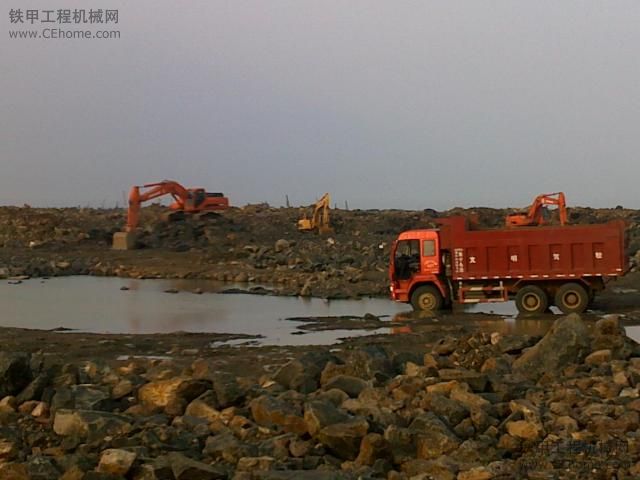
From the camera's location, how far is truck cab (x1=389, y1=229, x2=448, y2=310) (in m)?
20.5

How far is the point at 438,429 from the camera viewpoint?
712 centimetres

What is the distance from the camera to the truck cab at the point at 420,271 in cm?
2050

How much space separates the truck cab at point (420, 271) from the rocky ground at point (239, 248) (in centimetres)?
375

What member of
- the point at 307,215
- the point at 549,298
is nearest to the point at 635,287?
the point at 549,298

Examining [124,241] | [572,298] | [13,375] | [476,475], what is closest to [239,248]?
[124,241]

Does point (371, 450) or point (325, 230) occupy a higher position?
point (325, 230)

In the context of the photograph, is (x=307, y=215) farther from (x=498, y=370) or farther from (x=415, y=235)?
(x=498, y=370)

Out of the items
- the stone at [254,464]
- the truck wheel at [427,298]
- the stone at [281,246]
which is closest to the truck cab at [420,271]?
the truck wheel at [427,298]

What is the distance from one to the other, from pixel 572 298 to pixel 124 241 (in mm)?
26224

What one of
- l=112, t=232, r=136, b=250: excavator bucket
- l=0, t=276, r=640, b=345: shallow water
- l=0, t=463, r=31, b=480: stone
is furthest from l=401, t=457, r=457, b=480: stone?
l=112, t=232, r=136, b=250: excavator bucket

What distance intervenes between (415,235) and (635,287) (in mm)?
8089

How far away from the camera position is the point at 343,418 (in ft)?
24.2

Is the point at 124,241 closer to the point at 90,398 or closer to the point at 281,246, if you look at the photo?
the point at 281,246

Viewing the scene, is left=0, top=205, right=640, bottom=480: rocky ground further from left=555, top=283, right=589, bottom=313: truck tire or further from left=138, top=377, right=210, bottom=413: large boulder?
left=555, top=283, right=589, bottom=313: truck tire
